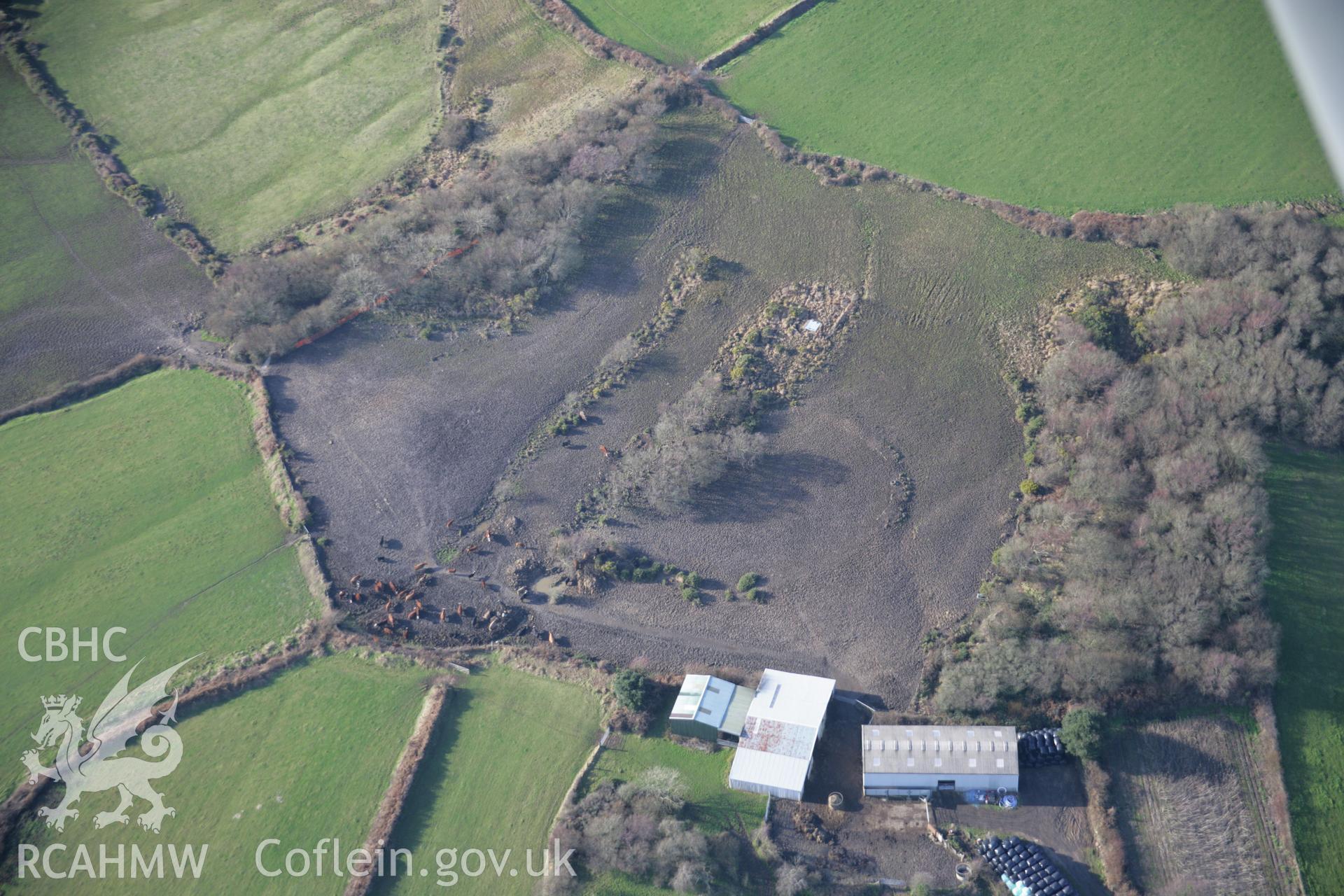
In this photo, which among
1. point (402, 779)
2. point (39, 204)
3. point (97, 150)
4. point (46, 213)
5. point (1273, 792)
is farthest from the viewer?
point (97, 150)

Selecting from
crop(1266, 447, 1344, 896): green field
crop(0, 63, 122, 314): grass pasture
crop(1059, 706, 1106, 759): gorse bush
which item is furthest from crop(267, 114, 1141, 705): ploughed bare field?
crop(0, 63, 122, 314): grass pasture

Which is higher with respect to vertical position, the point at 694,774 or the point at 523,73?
the point at 523,73

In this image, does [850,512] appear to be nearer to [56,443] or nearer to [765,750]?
[765,750]

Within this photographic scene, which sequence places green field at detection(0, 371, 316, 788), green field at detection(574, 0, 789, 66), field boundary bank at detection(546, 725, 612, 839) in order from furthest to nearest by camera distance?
green field at detection(574, 0, 789, 66)
green field at detection(0, 371, 316, 788)
field boundary bank at detection(546, 725, 612, 839)

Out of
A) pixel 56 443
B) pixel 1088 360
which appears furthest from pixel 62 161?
pixel 1088 360

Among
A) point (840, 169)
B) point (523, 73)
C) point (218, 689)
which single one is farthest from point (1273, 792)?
point (523, 73)

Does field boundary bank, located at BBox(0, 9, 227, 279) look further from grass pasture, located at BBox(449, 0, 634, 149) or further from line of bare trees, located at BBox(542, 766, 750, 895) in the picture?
line of bare trees, located at BBox(542, 766, 750, 895)

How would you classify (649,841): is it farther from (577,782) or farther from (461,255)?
(461,255)
